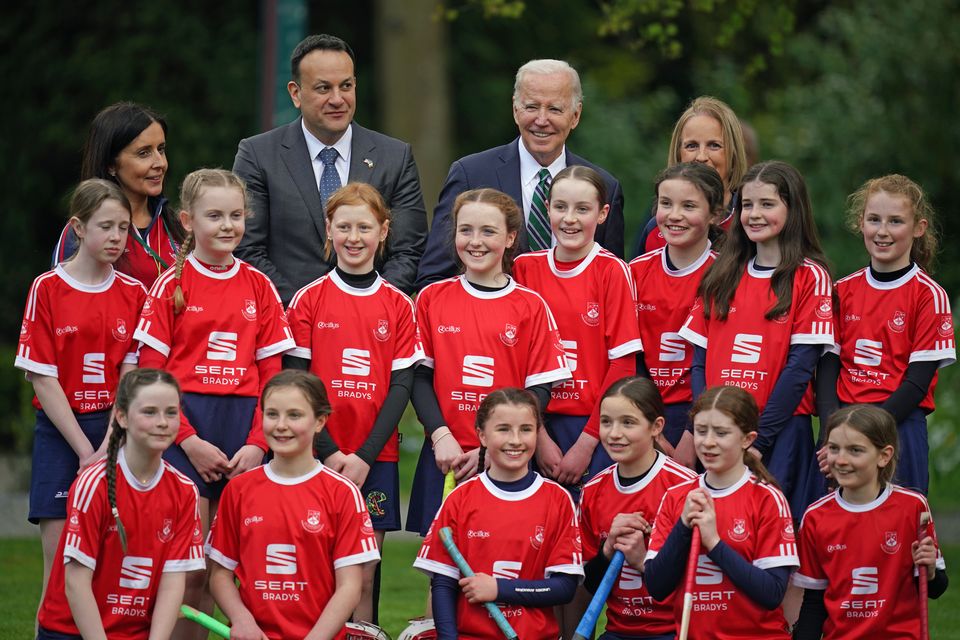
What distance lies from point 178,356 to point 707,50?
14.5m

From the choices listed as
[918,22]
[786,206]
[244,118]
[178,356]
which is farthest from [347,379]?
[244,118]

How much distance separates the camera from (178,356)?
20.2ft

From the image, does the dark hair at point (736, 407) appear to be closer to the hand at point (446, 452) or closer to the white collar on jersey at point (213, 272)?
the hand at point (446, 452)

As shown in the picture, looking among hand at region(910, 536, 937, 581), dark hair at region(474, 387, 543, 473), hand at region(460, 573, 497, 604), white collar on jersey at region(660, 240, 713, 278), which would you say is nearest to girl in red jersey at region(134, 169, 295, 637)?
dark hair at region(474, 387, 543, 473)

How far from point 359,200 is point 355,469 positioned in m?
1.16

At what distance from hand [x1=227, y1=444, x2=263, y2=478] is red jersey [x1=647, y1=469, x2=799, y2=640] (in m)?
1.65

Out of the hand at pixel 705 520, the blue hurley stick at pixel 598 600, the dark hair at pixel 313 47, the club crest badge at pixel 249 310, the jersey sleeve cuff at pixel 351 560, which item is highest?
the dark hair at pixel 313 47

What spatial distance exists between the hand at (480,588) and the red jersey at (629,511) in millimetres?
546

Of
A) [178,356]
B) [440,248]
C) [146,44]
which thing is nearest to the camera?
[178,356]

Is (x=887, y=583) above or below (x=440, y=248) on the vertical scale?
below

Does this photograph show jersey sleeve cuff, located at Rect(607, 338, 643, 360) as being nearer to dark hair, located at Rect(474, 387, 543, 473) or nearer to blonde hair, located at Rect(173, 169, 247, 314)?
dark hair, located at Rect(474, 387, 543, 473)

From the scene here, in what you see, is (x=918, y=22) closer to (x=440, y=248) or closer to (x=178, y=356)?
(x=440, y=248)

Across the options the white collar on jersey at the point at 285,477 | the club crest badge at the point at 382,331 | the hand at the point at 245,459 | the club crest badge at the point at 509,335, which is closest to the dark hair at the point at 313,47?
the club crest badge at the point at 382,331

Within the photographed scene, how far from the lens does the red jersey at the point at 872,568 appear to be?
5.90m
